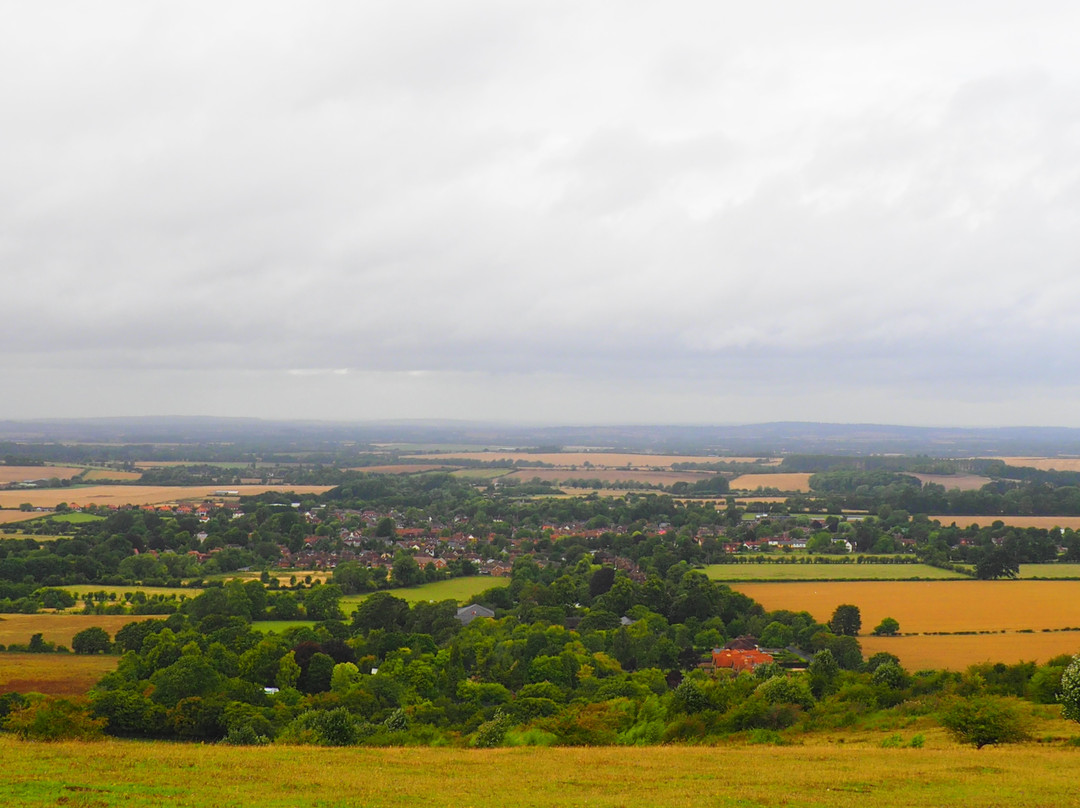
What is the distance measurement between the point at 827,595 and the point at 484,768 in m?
41.8

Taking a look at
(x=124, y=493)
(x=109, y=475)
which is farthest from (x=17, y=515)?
(x=109, y=475)

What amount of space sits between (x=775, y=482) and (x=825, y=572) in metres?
89.3

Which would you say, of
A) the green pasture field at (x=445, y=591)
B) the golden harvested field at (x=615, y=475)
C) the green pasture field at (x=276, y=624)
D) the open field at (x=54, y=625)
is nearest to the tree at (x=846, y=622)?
the green pasture field at (x=445, y=591)

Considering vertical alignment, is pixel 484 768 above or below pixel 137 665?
above

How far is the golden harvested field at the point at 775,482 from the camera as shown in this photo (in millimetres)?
148125

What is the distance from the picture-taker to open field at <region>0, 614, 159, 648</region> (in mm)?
46594

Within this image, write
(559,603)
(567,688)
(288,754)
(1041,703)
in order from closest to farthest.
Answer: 1. (288,754)
2. (1041,703)
3. (567,688)
4. (559,603)

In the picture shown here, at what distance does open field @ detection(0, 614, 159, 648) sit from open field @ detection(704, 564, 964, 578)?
40.7m

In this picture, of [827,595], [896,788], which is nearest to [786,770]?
[896,788]

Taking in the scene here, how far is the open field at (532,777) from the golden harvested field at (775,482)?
121 m

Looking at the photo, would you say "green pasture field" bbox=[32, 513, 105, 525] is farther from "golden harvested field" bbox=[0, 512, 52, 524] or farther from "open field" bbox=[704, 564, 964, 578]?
"open field" bbox=[704, 564, 964, 578]

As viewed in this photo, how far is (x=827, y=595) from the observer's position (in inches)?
2277

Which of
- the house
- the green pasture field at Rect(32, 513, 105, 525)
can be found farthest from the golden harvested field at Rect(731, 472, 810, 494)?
the green pasture field at Rect(32, 513, 105, 525)

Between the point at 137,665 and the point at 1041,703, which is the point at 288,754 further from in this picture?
the point at 1041,703
